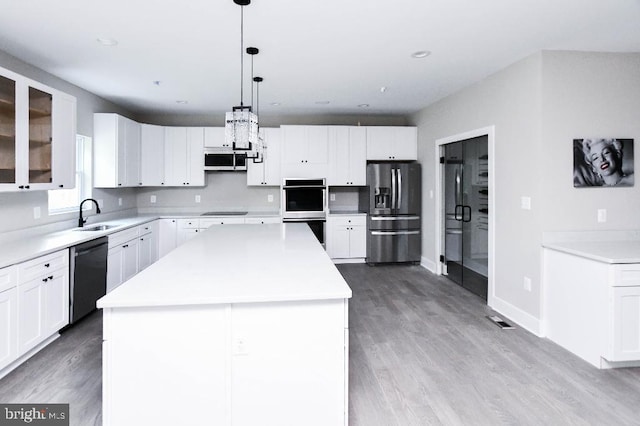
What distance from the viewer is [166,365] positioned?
1.69m

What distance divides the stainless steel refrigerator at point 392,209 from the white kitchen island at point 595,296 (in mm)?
2783

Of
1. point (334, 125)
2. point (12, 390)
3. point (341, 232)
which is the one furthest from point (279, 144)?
point (12, 390)

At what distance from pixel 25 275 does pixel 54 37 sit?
1.91m

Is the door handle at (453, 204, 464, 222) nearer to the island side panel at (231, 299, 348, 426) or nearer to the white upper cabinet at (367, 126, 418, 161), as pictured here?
the white upper cabinet at (367, 126, 418, 161)

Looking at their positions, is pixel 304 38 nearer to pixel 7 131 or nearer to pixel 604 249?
pixel 7 131

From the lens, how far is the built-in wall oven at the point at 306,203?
19.3 feet

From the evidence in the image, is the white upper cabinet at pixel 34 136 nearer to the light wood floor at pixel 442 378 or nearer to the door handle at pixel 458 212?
the light wood floor at pixel 442 378

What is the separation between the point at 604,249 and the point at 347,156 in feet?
12.8

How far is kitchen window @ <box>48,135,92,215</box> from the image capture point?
4219mm

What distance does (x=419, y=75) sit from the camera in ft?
13.3

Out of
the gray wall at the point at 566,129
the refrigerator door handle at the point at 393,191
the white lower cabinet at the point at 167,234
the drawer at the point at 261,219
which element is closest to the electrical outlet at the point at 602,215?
the gray wall at the point at 566,129

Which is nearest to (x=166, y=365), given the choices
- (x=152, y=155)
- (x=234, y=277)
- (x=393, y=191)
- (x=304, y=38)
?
(x=234, y=277)

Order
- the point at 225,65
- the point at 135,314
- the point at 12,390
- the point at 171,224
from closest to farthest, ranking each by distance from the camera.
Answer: the point at 135,314, the point at 12,390, the point at 225,65, the point at 171,224

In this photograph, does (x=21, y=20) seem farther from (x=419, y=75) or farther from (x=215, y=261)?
(x=419, y=75)
